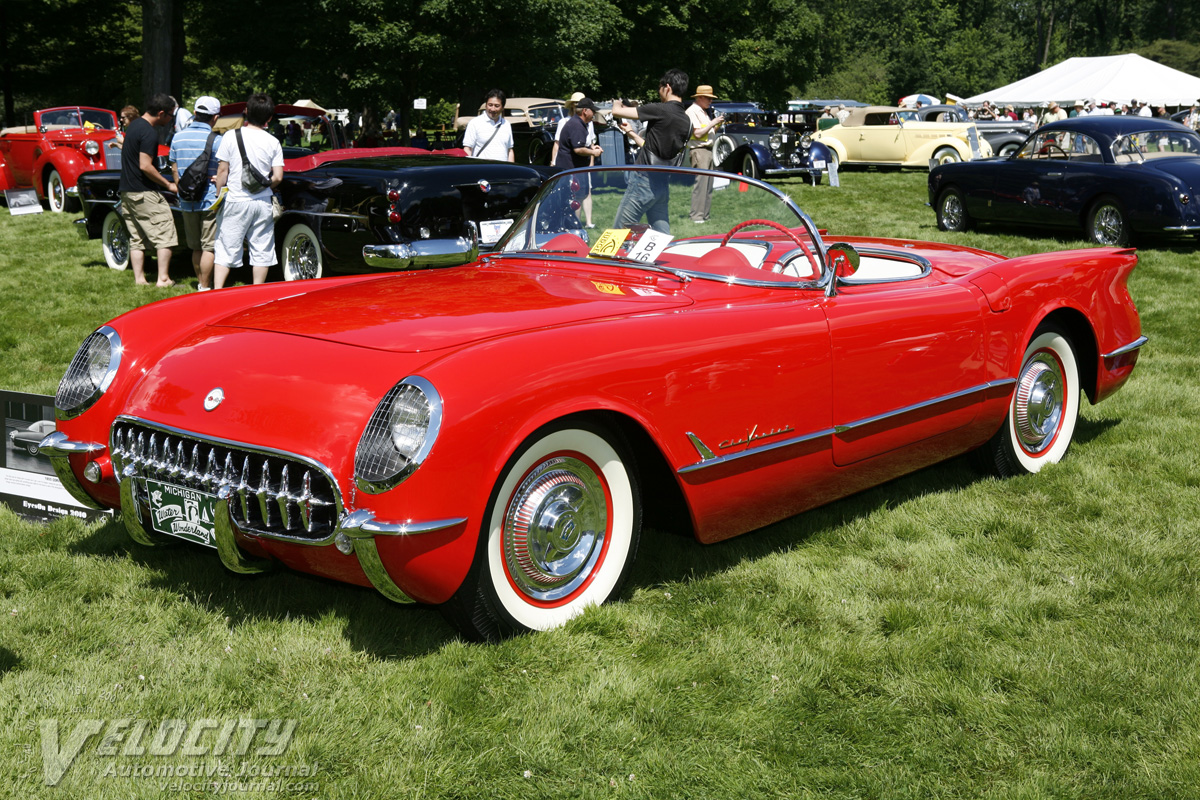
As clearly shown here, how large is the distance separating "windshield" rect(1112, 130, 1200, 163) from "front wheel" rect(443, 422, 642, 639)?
1076cm

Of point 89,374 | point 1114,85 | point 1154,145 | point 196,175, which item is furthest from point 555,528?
point 1114,85

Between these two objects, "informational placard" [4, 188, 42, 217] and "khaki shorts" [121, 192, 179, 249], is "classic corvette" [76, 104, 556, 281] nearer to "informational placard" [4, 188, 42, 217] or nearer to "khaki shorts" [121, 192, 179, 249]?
"khaki shorts" [121, 192, 179, 249]

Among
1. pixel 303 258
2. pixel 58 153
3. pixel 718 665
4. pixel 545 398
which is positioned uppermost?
pixel 58 153

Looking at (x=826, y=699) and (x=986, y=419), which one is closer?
(x=826, y=699)

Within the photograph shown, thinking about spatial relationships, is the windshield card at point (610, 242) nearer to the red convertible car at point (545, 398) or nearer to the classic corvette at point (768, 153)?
the red convertible car at point (545, 398)

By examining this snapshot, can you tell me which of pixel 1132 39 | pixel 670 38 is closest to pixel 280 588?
pixel 670 38

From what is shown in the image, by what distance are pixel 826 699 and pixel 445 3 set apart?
25.9 metres

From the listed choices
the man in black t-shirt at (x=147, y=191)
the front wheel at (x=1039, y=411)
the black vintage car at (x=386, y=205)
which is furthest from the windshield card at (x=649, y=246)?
the man in black t-shirt at (x=147, y=191)

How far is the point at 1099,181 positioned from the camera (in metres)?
12.0

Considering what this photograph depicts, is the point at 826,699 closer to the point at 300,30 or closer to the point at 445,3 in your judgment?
the point at 445,3

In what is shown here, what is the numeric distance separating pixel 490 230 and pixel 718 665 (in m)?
6.07

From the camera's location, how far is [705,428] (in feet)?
11.6

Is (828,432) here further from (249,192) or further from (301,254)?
(301,254)

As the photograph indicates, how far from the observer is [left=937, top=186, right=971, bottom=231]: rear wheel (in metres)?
13.8
